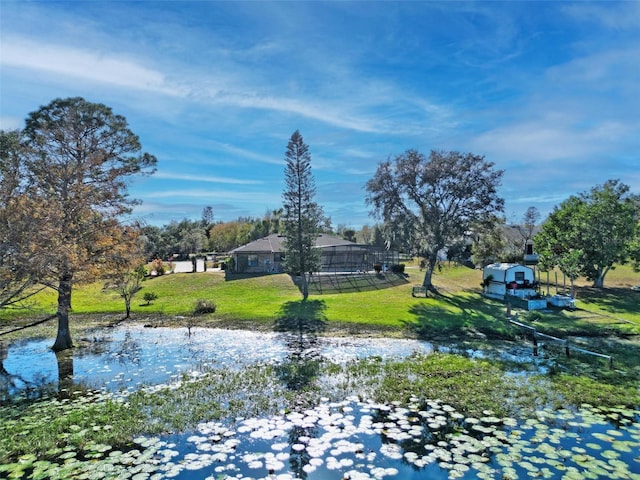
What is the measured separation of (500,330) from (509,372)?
703 cm

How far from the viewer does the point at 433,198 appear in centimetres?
3100

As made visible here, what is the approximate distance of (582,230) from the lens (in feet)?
104

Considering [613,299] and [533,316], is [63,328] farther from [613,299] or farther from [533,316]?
[613,299]

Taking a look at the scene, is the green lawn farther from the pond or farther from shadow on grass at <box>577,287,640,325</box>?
the pond

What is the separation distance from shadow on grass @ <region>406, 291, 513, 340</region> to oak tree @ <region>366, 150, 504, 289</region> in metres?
5.17

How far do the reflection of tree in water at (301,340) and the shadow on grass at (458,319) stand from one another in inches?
210

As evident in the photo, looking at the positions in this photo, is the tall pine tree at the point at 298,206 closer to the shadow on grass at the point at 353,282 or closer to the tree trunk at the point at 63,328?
the shadow on grass at the point at 353,282

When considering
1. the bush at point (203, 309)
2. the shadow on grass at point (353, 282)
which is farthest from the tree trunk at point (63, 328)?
the shadow on grass at point (353, 282)

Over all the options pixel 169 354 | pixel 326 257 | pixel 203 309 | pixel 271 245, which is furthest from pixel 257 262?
pixel 169 354

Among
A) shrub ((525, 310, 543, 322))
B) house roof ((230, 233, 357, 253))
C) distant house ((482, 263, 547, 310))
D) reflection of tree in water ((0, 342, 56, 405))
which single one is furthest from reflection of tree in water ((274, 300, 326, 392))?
house roof ((230, 233, 357, 253))

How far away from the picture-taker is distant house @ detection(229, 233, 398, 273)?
143ft

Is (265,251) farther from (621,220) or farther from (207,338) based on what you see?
(621,220)

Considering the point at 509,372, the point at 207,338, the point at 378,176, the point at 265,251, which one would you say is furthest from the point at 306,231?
the point at 509,372

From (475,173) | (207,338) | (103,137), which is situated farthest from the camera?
(475,173)
